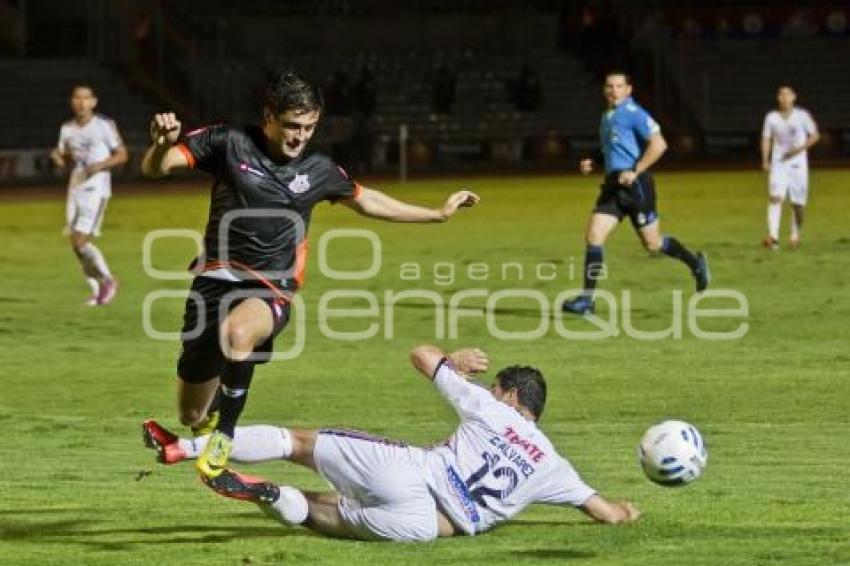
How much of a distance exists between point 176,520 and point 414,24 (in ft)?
140

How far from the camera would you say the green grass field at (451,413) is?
1001 centimetres

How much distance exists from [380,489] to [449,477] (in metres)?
0.34

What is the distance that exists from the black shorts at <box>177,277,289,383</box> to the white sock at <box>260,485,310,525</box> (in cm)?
106

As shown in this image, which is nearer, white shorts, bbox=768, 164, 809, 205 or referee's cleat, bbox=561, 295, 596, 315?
referee's cleat, bbox=561, 295, 596, 315

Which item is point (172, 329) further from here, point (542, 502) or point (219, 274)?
point (542, 502)

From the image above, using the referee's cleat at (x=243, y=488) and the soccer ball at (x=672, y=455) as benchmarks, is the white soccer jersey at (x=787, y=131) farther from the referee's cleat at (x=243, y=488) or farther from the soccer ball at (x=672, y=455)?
the referee's cleat at (x=243, y=488)

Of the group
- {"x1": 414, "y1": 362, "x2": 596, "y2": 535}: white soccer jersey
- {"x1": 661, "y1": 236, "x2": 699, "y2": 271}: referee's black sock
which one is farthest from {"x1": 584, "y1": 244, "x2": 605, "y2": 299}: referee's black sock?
{"x1": 414, "y1": 362, "x2": 596, "y2": 535}: white soccer jersey

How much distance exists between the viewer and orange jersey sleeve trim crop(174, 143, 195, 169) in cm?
1093

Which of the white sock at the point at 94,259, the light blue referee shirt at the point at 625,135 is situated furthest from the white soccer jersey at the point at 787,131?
the white sock at the point at 94,259

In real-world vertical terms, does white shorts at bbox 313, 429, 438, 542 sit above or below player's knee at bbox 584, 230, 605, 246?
above

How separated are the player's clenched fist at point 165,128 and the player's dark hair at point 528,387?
85.1 inches

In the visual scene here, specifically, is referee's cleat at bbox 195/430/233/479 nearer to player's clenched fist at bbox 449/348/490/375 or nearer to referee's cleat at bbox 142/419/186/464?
referee's cleat at bbox 142/419/186/464

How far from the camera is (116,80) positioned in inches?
1950

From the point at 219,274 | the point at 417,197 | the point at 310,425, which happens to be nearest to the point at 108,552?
the point at 219,274
